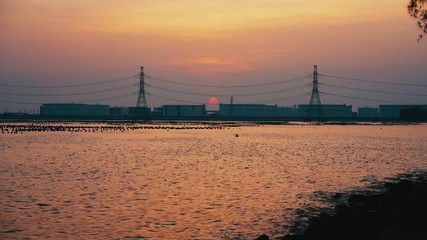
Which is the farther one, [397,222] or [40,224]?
[40,224]

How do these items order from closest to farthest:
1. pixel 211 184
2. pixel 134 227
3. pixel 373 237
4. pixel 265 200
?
pixel 373 237 → pixel 134 227 → pixel 265 200 → pixel 211 184

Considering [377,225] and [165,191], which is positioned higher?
[377,225]

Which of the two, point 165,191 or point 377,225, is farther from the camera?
point 165,191

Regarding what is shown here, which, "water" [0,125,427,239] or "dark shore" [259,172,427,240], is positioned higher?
"dark shore" [259,172,427,240]

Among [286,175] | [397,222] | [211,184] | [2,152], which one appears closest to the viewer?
[397,222]

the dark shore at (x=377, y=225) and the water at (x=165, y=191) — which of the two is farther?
the water at (x=165, y=191)

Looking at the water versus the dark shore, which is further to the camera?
the water

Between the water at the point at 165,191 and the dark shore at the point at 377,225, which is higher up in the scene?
the dark shore at the point at 377,225

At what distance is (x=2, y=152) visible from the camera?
5862 centimetres

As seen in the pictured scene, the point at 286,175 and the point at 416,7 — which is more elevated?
the point at 416,7

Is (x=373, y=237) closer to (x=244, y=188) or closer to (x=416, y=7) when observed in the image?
(x=244, y=188)

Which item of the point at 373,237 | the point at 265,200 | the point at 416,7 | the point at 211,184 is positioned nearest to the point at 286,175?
the point at 211,184

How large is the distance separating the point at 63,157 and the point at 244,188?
26.9 m

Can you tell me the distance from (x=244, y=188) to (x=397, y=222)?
14.3 meters
